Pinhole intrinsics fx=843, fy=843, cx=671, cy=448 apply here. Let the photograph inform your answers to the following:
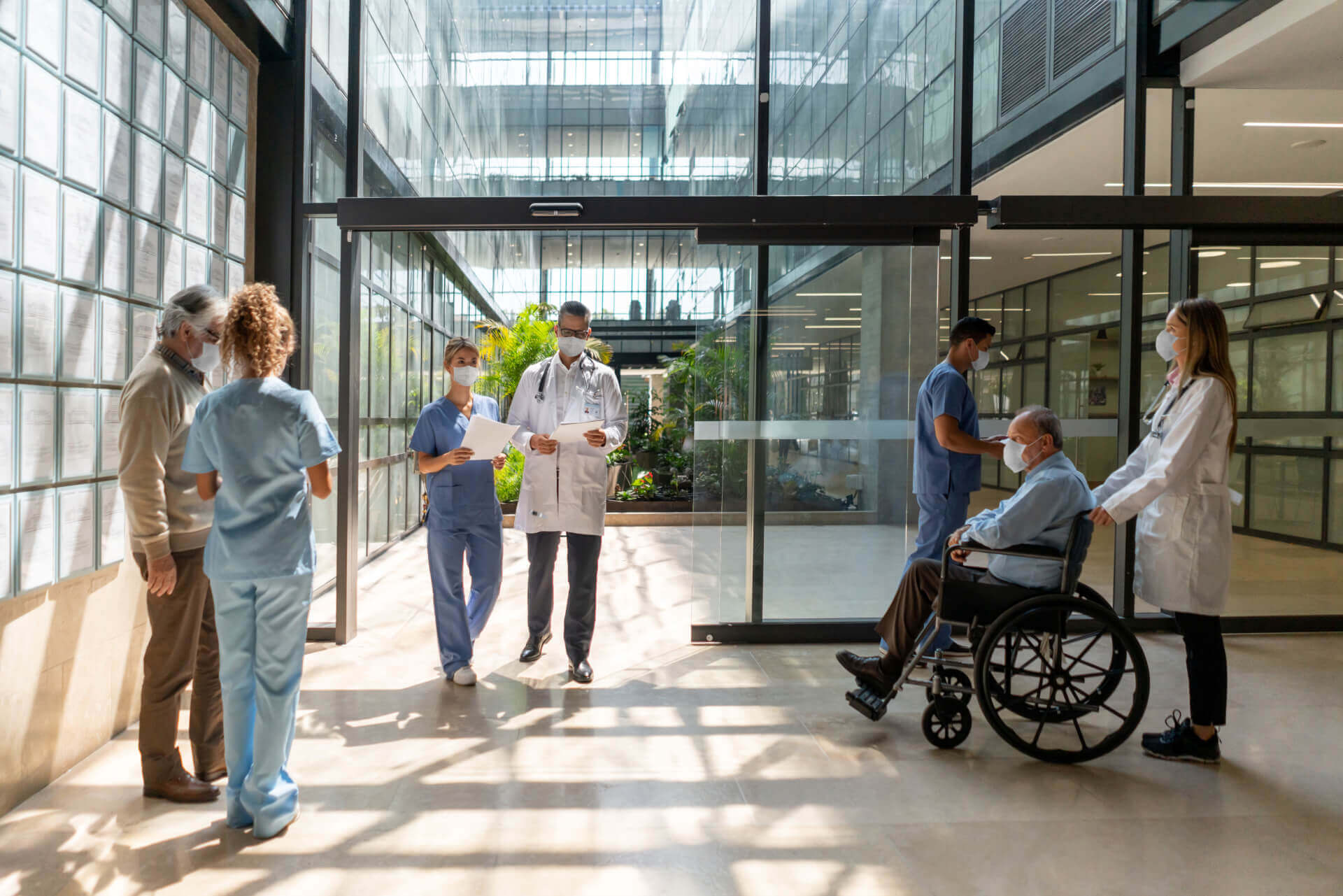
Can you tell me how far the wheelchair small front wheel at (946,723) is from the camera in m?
3.12

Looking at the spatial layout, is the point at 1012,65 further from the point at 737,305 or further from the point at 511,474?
the point at 511,474

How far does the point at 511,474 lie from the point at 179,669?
7535mm

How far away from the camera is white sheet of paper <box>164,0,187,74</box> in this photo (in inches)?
134

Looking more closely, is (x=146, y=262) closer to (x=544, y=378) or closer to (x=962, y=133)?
(x=544, y=378)

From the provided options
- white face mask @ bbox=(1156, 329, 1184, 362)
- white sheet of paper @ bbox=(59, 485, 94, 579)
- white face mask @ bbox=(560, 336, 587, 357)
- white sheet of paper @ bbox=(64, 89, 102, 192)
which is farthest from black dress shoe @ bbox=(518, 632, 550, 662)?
white face mask @ bbox=(1156, 329, 1184, 362)

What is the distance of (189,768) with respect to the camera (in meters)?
2.88

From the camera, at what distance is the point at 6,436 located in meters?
2.44

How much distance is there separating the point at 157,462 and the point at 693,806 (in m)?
1.94

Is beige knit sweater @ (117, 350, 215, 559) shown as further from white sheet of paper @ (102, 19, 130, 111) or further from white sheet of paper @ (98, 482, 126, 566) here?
white sheet of paper @ (102, 19, 130, 111)

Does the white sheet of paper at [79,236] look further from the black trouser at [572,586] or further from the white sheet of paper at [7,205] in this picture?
the black trouser at [572,586]

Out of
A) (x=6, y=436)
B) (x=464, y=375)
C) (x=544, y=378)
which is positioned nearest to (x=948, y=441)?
(x=544, y=378)

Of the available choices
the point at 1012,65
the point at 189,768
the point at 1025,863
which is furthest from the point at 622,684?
the point at 1012,65

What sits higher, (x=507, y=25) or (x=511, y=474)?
(x=507, y=25)

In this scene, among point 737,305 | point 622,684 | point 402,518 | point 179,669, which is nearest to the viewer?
point 179,669
